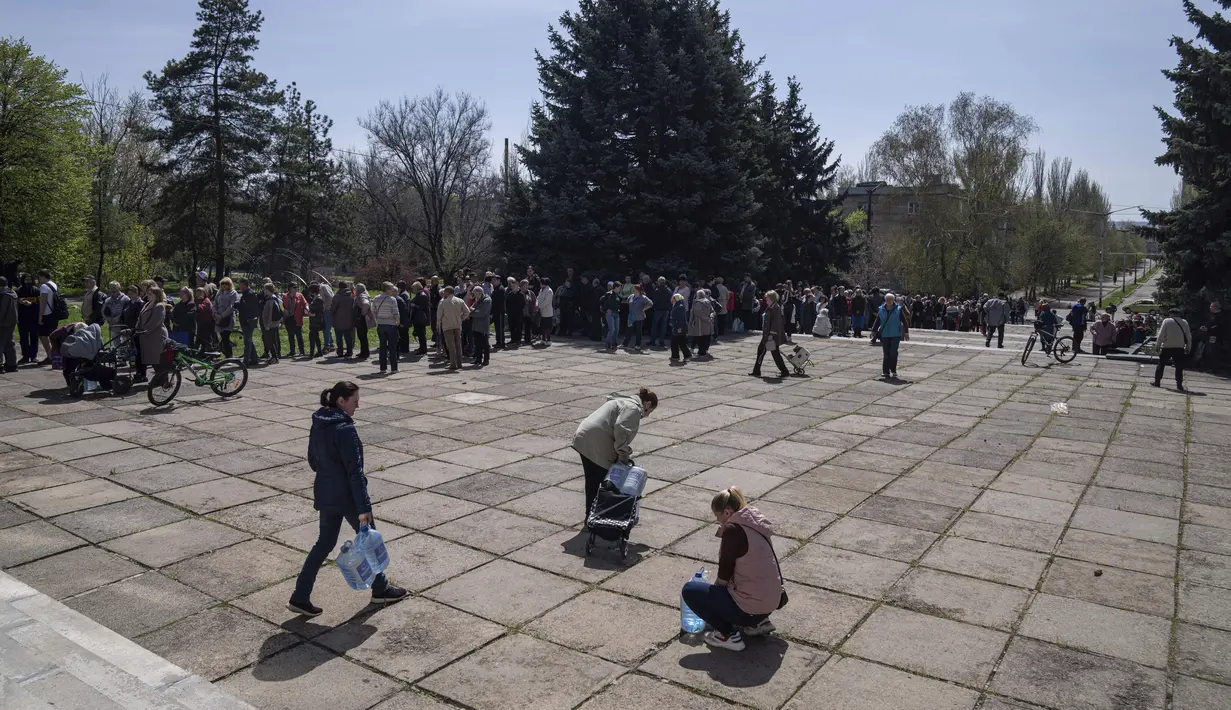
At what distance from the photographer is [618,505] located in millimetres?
6719

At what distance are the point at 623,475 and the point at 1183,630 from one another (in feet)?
12.9

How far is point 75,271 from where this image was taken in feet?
148

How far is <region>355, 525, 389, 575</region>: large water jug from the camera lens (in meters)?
5.51

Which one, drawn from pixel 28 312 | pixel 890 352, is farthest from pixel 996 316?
pixel 28 312

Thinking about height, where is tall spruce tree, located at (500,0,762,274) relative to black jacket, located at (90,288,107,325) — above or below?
above

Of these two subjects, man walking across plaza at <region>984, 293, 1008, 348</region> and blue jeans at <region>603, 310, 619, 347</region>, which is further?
man walking across plaza at <region>984, 293, 1008, 348</region>

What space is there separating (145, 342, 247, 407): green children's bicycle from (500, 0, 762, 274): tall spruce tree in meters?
12.7

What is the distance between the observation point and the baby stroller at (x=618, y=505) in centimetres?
668

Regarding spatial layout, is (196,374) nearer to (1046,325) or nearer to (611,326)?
(611,326)

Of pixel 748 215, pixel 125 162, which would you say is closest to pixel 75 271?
pixel 125 162

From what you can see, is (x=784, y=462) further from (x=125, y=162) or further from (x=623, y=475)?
(x=125, y=162)

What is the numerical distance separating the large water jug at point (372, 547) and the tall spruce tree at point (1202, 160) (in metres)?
20.7

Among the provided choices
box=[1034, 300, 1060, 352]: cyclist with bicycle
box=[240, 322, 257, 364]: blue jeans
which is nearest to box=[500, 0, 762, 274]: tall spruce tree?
box=[1034, 300, 1060, 352]: cyclist with bicycle

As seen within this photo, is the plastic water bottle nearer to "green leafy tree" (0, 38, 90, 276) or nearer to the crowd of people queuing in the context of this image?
the crowd of people queuing
